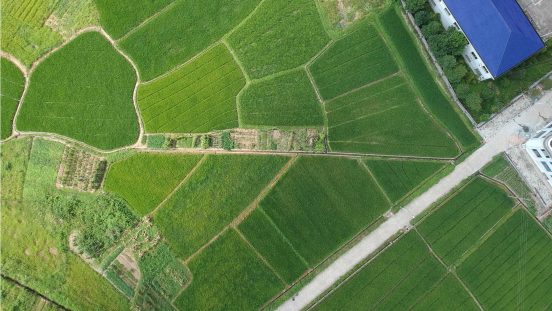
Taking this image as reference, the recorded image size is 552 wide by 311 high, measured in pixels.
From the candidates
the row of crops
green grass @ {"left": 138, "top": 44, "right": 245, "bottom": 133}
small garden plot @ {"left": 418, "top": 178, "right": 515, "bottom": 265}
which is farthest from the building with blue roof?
green grass @ {"left": 138, "top": 44, "right": 245, "bottom": 133}

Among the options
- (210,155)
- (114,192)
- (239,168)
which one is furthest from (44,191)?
(239,168)

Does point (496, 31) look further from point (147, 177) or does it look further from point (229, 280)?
point (147, 177)

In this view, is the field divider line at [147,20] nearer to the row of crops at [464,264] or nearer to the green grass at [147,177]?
the green grass at [147,177]

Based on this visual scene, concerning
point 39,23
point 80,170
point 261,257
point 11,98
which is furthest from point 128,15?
point 261,257

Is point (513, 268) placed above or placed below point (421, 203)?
below

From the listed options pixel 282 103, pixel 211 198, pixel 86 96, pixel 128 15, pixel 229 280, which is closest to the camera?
pixel 229 280

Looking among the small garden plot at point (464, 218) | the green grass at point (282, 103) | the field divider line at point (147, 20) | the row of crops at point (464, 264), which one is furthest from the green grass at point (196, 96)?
→ the small garden plot at point (464, 218)
